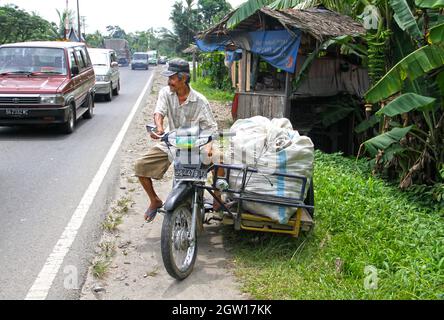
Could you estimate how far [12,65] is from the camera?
10922mm

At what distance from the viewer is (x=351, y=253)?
450cm

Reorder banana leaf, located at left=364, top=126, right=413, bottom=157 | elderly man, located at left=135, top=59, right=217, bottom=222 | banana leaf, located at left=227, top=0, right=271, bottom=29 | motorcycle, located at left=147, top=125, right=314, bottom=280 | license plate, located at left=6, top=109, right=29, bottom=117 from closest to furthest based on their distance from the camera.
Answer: motorcycle, located at left=147, top=125, right=314, bottom=280 < elderly man, located at left=135, top=59, right=217, bottom=222 < banana leaf, located at left=364, top=126, right=413, bottom=157 < license plate, located at left=6, top=109, right=29, bottom=117 < banana leaf, located at left=227, top=0, right=271, bottom=29

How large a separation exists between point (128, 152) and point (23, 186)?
272cm

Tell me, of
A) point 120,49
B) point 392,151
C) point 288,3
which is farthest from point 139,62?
point 392,151

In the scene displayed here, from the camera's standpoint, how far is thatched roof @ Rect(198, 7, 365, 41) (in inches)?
384

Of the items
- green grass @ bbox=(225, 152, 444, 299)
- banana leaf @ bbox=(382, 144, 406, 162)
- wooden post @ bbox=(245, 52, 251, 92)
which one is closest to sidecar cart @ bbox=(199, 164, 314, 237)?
green grass @ bbox=(225, 152, 444, 299)

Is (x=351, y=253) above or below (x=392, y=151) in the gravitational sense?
below

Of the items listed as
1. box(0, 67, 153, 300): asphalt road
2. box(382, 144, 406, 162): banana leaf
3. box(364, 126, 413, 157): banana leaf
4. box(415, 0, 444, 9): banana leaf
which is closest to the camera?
box(0, 67, 153, 300): asphalt road

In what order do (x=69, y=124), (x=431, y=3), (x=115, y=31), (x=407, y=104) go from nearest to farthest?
(x=431, y=3) → (x=407, y=104) → (x=69, y=124) → (x=115, y=31)

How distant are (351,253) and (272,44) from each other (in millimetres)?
7945

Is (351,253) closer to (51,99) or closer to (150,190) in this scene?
(150,190)

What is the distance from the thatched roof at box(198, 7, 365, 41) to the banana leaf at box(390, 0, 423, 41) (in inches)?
110

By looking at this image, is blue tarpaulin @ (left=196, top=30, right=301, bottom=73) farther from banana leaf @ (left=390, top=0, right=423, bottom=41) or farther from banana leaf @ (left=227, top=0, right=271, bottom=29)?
banana leaf @ (left=390, top=0, right=423, bottom=41)
